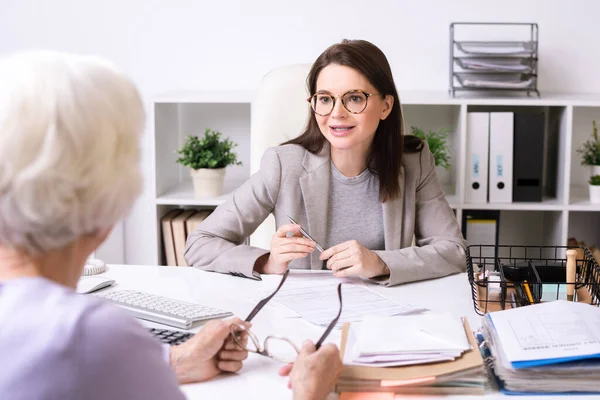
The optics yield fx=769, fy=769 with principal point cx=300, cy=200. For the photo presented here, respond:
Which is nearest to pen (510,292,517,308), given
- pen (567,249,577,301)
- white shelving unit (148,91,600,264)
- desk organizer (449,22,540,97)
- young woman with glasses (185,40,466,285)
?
pen (567,249,577,301)

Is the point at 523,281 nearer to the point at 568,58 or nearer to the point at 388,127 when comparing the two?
the point at 388,127

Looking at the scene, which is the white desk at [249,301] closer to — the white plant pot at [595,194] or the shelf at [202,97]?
the shelf at [202,97]

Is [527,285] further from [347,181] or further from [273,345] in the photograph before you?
[347,181]

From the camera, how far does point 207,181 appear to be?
9.64 ft

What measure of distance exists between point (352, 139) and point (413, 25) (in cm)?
124

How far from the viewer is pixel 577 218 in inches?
125

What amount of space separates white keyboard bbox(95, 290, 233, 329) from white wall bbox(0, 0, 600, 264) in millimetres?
1447

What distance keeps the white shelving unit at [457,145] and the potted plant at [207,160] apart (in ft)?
0.16

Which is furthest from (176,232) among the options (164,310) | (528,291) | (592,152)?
(528,291)

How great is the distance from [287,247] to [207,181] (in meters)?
1.24

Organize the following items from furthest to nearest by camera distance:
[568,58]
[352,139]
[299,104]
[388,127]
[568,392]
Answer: [568,58] < [299,104] < [388,127] < [352,139] < [568,392]

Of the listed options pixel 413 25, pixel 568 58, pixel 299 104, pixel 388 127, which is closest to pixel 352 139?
pixel 388 127

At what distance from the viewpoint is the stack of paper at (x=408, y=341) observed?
3.92ft

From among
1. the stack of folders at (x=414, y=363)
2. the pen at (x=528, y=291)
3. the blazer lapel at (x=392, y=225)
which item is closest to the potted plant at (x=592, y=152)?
the blazer lapel at (x=392, y=225)
